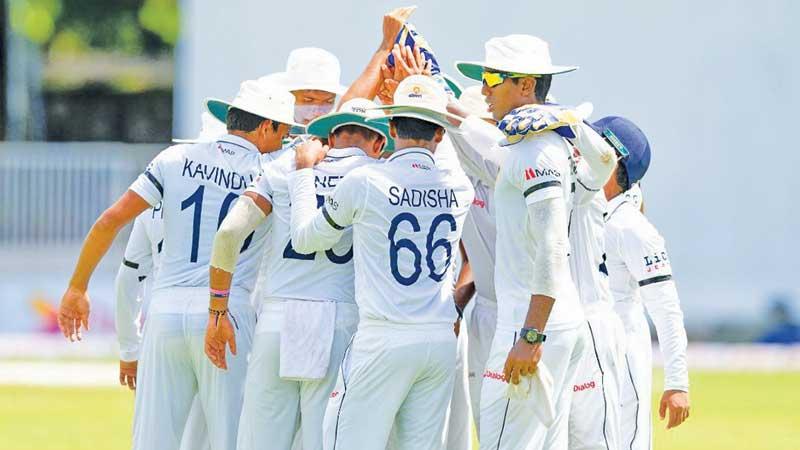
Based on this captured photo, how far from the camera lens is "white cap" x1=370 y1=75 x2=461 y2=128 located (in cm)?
744

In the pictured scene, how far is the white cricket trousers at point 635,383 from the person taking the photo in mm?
8125

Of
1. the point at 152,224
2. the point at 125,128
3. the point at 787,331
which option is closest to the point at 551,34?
the point at 787,331

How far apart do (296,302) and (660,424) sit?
9220 mm

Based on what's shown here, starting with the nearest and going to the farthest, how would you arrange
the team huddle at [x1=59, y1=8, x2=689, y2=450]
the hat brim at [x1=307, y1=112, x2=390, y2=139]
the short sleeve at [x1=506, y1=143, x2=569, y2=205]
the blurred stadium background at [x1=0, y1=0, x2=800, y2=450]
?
1. the short sleeve at [x1=506, y1=143, x2=569, y2=205]
2. the team huddle at [x1=59, y1=8, x2=689, y2=450]
3. the hat brim at [x1=307, y1=112, x2=390, y2=139]
4. the blurred stadium background at [x1=0, y1=0, x2=800, y2=450]

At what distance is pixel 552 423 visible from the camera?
707 cm

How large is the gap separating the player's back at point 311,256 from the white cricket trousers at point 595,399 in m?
1.18

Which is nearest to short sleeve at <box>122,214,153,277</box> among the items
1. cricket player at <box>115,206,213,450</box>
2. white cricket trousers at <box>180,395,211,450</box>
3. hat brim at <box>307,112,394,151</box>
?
cricket player at <box>115,206,213,450</box>

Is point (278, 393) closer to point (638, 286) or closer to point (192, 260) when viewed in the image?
point (192, 260)

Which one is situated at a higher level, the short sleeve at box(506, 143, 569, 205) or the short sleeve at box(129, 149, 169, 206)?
the short sleeve at box(506, 143, 569, 205)

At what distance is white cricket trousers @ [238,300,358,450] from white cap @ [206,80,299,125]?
97 cm

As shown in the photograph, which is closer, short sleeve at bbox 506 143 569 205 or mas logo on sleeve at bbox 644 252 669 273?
short sleeve at bbox 506 143 569 205

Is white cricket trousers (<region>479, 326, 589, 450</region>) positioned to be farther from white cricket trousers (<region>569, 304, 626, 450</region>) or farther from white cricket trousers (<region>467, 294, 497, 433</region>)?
white cricket trousers (<region>467, 294, 497, 433</region>)

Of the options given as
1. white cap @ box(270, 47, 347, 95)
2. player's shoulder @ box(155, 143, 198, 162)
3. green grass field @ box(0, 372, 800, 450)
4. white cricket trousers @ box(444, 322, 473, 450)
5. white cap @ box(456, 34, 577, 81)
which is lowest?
green grass field @ box(0, 372, 800, 450)

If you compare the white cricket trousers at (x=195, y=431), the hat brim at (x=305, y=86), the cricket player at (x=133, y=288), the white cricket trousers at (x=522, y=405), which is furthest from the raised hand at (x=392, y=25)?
the white cricket trousers at (x=195, y=431)
